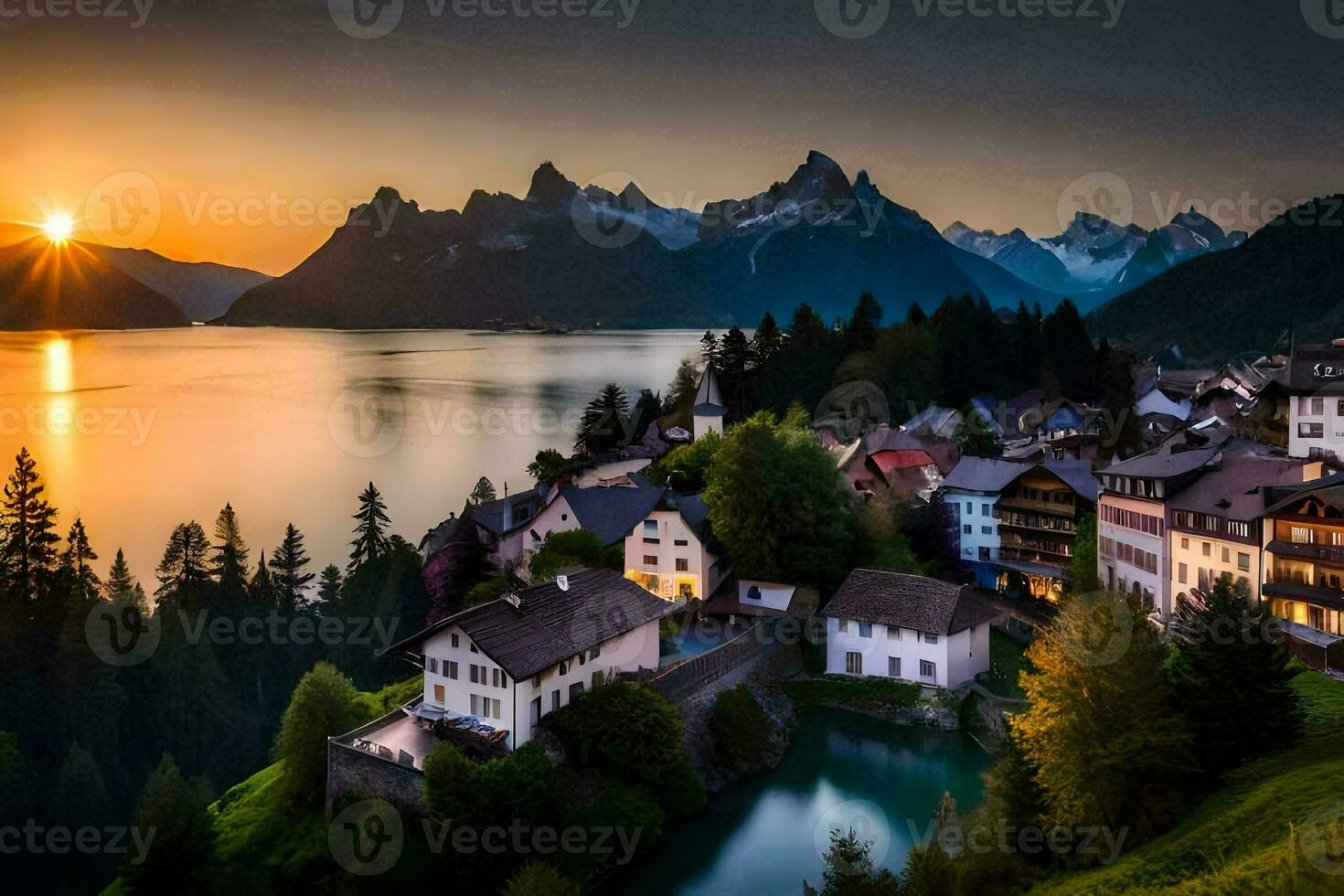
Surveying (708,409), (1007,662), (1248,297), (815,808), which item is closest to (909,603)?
(1007,662)

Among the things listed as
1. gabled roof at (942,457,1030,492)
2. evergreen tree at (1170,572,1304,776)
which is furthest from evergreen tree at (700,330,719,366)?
evergreen tree at (1170,572,1304,776)

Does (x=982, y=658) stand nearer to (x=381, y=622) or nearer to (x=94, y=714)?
(x=381, y=622)

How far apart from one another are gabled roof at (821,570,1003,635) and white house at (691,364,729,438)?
2404 cm

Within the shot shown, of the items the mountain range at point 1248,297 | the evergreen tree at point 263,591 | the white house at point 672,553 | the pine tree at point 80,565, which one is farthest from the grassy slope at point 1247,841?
the mountain range at point 1248,297

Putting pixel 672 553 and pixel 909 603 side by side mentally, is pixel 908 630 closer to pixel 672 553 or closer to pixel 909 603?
pixel 909 603

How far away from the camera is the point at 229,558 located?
42062 mm

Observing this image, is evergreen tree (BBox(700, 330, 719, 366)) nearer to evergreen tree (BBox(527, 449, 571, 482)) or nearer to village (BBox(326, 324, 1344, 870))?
evergreen tree (BBox(527, 449, 571, 482))

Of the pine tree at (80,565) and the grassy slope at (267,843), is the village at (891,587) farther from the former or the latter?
the pine tree at (80,565)

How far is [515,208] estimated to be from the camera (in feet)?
563

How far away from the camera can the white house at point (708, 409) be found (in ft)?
179

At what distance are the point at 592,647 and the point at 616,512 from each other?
Result: 13792 mm

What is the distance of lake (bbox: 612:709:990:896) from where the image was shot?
66.1ft

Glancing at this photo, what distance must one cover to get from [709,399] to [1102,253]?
399 ft

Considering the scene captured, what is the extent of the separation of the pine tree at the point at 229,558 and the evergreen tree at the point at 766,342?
33901 mm
